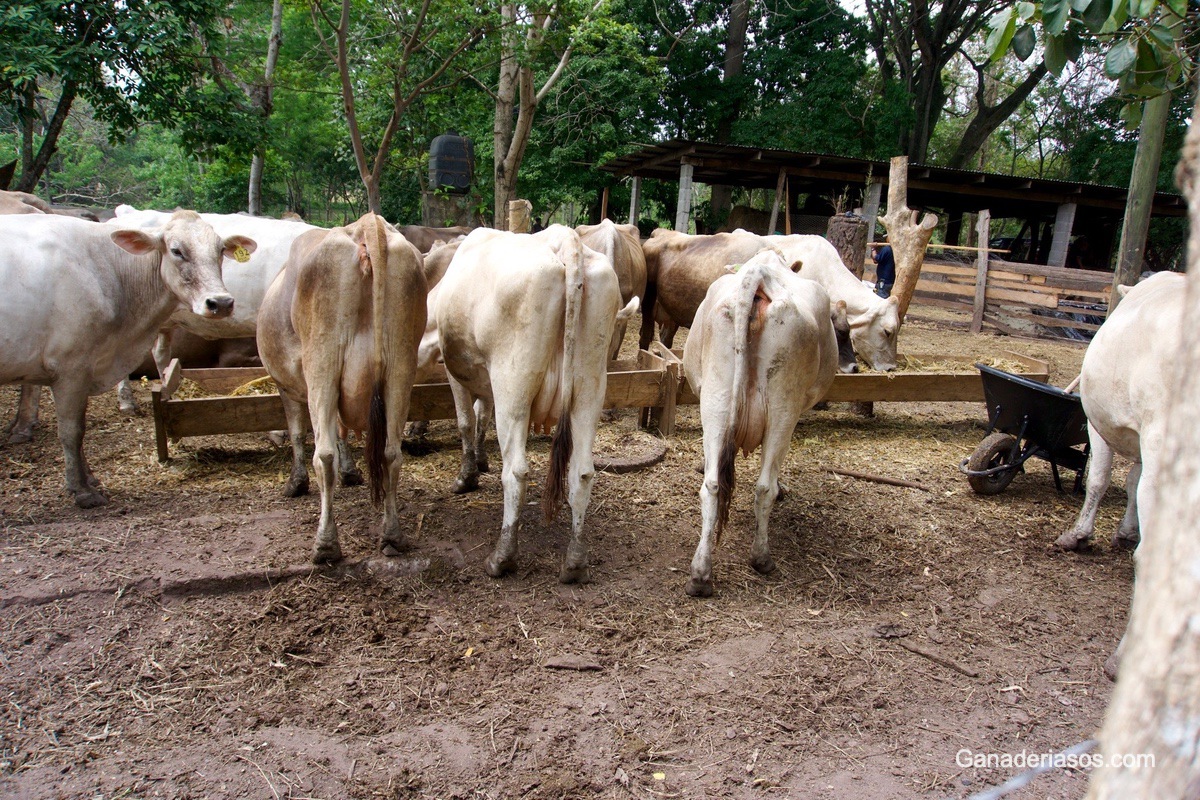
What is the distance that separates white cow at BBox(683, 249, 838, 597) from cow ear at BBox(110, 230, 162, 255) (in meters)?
3.91

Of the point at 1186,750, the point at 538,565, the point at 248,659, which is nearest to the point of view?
the point at 1186,750

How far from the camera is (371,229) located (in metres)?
4.03

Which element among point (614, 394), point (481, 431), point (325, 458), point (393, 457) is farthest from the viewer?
point (614, 394)

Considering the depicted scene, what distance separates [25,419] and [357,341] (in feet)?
13.2

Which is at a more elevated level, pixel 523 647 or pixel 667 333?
pixel 667 333

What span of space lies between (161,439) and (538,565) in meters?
3.13

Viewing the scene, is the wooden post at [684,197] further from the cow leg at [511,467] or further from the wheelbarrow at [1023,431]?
the cow leg at [511,467]

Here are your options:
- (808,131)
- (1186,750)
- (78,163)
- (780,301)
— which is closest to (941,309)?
(808,131)

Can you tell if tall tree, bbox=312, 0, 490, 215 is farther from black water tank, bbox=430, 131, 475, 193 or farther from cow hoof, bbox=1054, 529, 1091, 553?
cow hoof, bbox=1054, 529, 1091, 553

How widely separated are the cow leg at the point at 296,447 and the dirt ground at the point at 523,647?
6.8 inches

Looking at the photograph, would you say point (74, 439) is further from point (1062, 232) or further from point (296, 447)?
point (1062, 232)

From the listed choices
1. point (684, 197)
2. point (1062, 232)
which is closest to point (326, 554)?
point (684, 197)

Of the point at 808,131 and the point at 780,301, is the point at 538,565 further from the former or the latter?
the point at 808,131

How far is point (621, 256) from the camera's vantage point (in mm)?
7727
